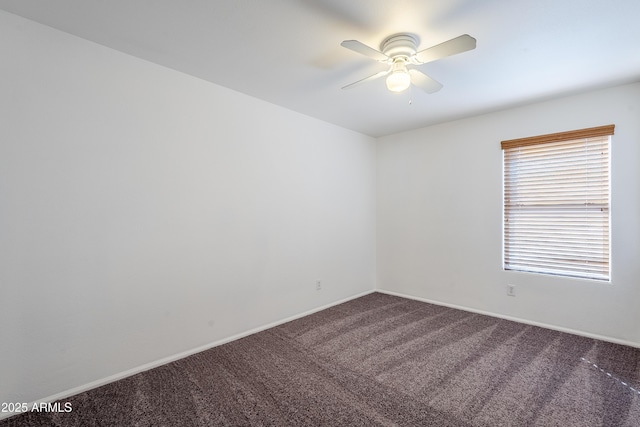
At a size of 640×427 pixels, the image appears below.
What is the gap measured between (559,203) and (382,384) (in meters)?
2.71

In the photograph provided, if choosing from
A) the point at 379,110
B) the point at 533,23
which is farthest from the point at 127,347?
the point at 533,23

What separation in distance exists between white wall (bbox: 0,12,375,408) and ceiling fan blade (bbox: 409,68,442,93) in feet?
5.33

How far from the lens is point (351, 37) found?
6.65 ft

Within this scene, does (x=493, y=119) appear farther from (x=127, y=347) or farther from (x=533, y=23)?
(x=127, y=347)

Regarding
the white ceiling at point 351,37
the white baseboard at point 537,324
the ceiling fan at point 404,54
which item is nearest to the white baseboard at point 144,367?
the white baseboard at point 537,324

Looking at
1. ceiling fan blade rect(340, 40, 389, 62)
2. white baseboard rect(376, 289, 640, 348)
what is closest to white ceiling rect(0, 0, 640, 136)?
ceiling fan blade rect(340, 40, 389, 62)

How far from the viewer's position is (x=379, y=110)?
3.45 meters

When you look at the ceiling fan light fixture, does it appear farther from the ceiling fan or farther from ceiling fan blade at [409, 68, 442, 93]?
ceiling fan blade at [409, 68, 442, 93]

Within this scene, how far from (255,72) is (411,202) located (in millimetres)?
2807

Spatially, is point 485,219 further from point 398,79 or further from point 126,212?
point 126,212

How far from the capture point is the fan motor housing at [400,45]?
1.98m

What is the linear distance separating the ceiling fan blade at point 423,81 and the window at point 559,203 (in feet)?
5.69

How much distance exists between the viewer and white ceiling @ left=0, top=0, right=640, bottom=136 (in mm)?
1736

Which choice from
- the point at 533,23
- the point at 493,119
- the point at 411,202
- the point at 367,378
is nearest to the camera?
the point at 533,23
